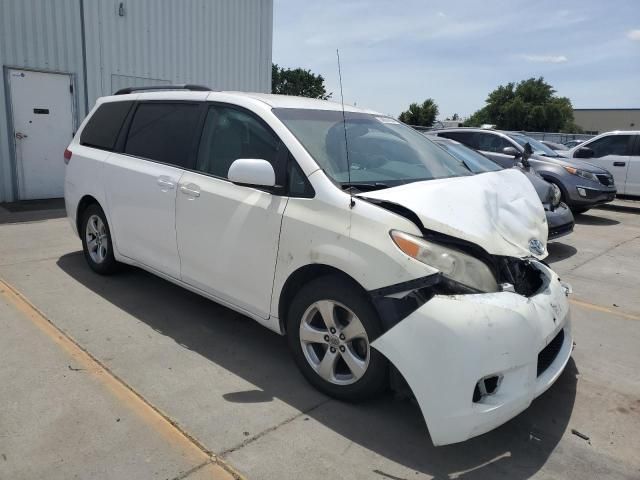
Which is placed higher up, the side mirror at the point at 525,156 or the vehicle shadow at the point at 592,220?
the side mirror at the point at 525,156

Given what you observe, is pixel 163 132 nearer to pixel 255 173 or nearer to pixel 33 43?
pixel 255 173

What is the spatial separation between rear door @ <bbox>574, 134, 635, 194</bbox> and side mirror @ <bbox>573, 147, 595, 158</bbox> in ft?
0.92

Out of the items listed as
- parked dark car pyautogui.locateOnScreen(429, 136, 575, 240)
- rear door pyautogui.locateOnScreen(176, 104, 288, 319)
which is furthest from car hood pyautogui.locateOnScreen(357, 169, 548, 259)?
parked dark car pyautogui.locateOnScreen(429, 136, 575, 240)

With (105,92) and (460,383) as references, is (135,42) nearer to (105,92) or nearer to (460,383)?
(105,92)

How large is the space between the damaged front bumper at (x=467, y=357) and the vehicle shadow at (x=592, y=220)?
8437 millimetres

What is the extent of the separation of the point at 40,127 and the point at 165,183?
23.3 ft

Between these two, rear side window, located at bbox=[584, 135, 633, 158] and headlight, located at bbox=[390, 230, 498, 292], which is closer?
headlight, located at bbox=[390, 230, 498, 292]

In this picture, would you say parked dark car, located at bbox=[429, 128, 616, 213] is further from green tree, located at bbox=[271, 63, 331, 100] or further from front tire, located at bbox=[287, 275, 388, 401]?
green tree, located at bbox=[271, 63, 331, 100]

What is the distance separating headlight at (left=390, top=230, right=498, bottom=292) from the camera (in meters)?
2.64

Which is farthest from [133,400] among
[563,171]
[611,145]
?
[611,145]

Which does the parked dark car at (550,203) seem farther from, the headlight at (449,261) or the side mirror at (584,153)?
the side mirror at (584,153)

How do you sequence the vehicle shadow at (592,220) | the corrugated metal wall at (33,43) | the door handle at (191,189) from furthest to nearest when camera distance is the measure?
the vehicle shadow at (592,220) < the corrugated metal wall at (33,43) < the door handle at (191,189)

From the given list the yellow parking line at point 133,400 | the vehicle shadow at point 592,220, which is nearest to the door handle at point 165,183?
the yellow parking line at point 133,400

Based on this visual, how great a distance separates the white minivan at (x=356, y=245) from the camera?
2518 millimetres
